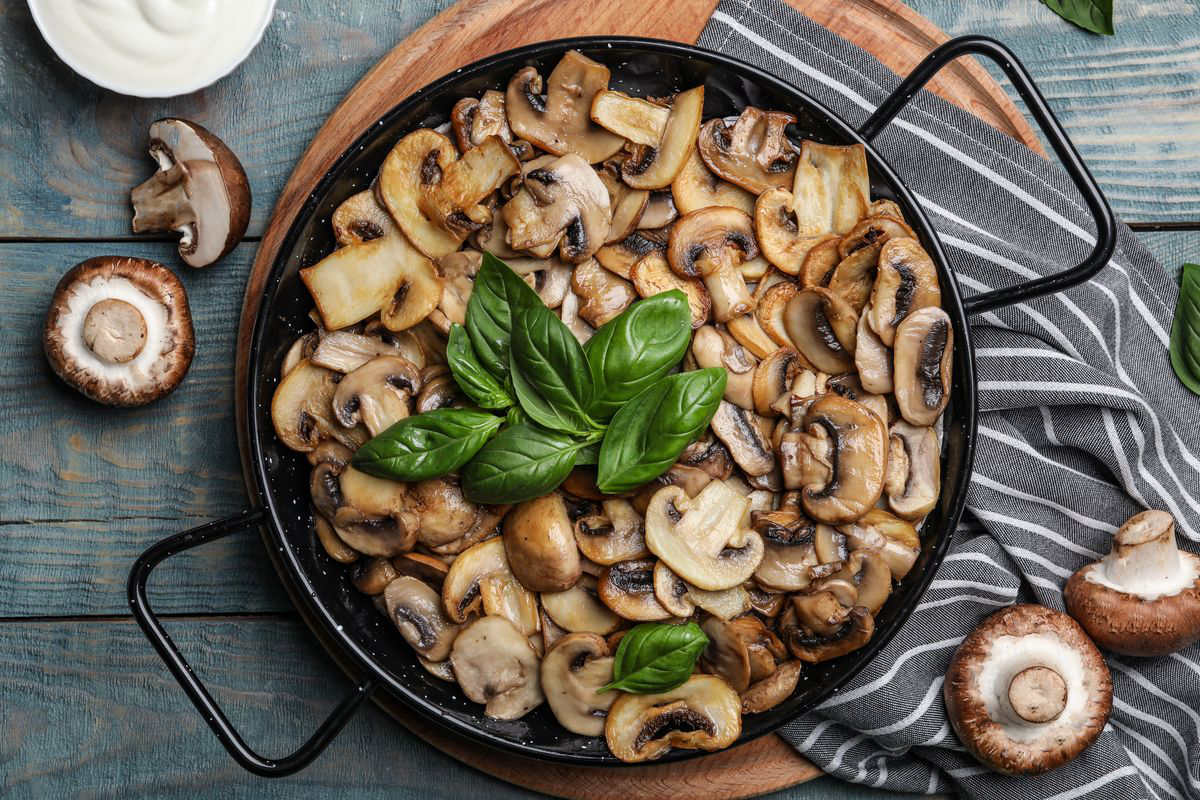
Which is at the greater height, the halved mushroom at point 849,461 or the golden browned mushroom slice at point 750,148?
the golden browned mushroom slice at point 750,148

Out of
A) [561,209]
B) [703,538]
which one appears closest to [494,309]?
[561,209]

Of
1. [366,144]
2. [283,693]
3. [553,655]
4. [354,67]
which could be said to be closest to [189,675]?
[283,693]

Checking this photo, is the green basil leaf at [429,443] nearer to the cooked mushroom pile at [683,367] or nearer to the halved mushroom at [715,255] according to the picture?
the cooked mushroom pile at [683,367]

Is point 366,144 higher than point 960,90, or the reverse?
point 960,90

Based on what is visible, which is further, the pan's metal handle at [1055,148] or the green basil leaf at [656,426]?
the pan's metal handle at [1055,148]

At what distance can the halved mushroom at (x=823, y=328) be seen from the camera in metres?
2.43

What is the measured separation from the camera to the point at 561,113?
2514 millimetres

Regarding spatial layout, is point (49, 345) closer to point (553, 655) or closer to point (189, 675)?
point (189, 675)

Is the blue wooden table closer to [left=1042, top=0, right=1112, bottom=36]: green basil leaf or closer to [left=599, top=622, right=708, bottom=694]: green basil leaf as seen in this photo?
[left=1042, top=0, right=1112, bottom=36]: green basil leaf

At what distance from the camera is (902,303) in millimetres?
2426

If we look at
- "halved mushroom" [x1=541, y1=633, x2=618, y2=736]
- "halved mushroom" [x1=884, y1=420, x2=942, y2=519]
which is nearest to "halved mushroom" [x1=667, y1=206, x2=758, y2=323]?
"halved mushroom" [x1=884, y1=420, x2=942, y2=519]

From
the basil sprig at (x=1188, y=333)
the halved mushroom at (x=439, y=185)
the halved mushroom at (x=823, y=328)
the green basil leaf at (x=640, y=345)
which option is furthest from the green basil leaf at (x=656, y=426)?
the basil sprig at (x=1188, y=333)

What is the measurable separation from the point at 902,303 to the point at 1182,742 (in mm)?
1515

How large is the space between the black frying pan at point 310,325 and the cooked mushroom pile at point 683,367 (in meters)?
0.05
